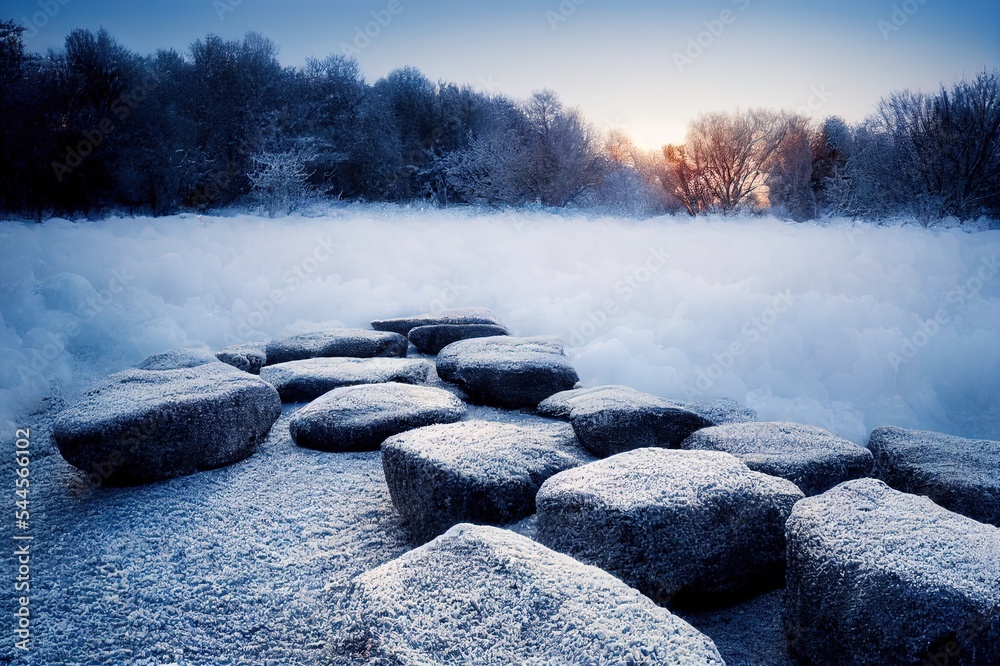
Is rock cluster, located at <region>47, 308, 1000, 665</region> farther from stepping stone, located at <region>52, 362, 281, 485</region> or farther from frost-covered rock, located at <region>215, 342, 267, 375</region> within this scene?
frost-covered rock, located at <region>215, 342, 267, 375</region>

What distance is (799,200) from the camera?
947 cm

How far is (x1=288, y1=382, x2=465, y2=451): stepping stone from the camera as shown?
2256 millimetres

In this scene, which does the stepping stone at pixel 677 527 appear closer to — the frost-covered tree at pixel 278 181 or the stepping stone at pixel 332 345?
the stepping stone at pixel 332 345

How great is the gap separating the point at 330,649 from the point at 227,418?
3.46 feet

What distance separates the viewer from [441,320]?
4133 mm

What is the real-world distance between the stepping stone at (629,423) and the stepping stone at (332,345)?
5.09 ft

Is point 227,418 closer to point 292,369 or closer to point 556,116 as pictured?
point 292,369

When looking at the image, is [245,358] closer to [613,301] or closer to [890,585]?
[613,301]

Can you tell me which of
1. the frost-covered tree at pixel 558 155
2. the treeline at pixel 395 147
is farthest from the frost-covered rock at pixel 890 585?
the frost-covered tree at pixel 558 155

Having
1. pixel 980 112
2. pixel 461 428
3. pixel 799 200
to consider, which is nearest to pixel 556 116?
pixel 799 200

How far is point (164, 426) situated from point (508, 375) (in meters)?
1.44

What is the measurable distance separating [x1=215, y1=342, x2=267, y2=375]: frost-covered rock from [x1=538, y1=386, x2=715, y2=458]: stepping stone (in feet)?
5.82

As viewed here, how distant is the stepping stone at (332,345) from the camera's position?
11.4 feet

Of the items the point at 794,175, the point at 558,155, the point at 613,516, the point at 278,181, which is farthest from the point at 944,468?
the point at 558,155
